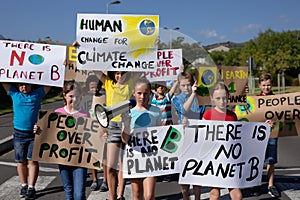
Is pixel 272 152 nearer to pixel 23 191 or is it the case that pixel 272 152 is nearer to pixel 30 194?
pixel 30 194

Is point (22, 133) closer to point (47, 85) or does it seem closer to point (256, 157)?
point (47, 85)

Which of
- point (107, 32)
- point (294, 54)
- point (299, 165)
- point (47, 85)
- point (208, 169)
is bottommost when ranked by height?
point (299, 165)

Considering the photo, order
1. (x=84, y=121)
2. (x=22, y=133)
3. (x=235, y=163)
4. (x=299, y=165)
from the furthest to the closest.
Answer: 1. (x=299, y=165)
2. (x=22, y=133)
3. (x=84, y=121)
4. (x=235, y=163)

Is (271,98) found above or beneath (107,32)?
beneath

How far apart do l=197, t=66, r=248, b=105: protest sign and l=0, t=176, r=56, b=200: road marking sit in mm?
2774

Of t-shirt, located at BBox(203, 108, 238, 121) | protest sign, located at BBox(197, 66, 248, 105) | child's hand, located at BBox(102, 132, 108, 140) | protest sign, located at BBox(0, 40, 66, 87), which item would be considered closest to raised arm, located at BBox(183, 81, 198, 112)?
protest sign, located at BBox(197, 66, 248, 105)

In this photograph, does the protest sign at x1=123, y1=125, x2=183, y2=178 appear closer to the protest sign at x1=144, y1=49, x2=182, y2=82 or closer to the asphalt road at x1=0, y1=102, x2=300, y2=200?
the asphalt road at x1=0, y1=102, x2=300, y2=200

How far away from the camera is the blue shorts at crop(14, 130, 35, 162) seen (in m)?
5.57

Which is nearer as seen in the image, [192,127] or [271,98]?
[192,127]

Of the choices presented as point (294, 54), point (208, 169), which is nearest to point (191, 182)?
point (208, 169)

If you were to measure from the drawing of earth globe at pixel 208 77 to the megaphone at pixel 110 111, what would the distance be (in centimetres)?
173

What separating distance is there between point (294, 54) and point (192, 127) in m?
45.2

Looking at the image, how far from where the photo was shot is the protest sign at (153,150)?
438 cm

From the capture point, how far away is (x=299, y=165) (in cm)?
787
